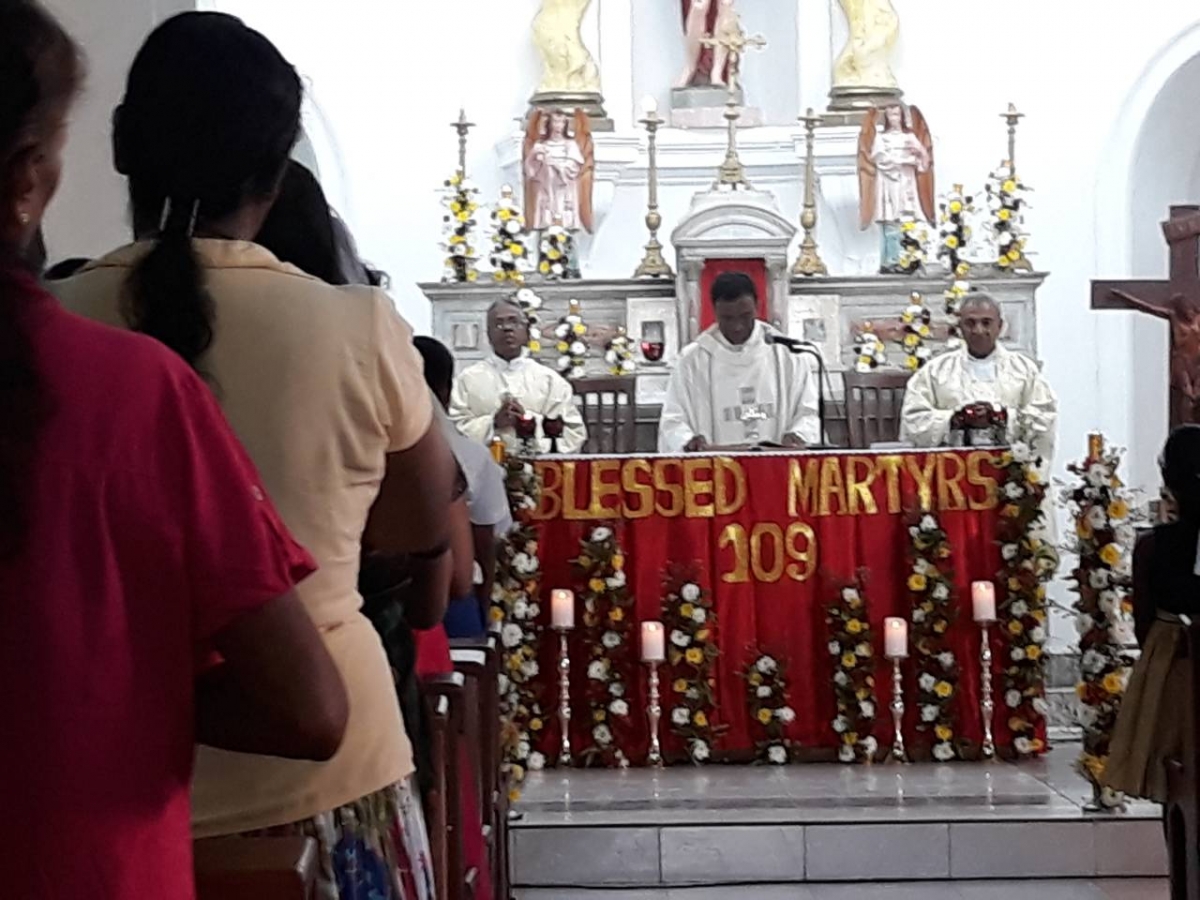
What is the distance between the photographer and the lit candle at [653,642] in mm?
7133

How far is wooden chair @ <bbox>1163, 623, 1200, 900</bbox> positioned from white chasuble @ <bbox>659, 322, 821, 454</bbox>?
158 inches

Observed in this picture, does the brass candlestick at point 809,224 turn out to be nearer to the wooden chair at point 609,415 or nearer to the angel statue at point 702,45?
the angel statue at point 702,45

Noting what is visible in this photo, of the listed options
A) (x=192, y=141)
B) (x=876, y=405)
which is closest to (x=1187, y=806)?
(x=192, y=141)

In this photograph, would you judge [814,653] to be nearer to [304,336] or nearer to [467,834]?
[467,834]

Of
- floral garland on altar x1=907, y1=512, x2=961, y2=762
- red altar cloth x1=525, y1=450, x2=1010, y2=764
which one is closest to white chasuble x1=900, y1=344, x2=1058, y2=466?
red altar cloth x1=525, y1=450, x2=1010, y2=764

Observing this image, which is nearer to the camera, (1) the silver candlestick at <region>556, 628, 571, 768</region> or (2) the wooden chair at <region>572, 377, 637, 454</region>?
(1) the silver candlestick at <region>556, 628, 571, 768</region>

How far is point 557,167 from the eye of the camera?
12.1m

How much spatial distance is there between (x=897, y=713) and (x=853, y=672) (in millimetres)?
223

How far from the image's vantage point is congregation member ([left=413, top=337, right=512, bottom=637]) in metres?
4.19

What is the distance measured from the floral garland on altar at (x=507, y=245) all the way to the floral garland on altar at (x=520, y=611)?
158 inches

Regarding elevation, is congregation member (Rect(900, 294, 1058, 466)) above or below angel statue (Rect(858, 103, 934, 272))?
below

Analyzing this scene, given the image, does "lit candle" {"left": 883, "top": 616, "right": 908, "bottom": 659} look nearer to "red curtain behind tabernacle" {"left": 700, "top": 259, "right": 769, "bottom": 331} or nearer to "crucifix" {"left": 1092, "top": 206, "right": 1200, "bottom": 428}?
"crucifix" {"left": 1092, "top": 206, "right": 1200, "bottom": 428}

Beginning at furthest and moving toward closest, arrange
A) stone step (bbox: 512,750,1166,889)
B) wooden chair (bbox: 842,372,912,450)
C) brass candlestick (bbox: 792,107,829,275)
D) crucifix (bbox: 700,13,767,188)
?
brass candlestick (bbox: 792,107,829,275), crucifix (bbox: 700,13,767,188), wooden chair (bbox: 842,372,912,450), stone step (bbox: 512,750,1166,889)

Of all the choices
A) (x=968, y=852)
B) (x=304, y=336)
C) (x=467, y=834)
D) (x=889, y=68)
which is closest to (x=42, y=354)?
(x=304, y=336)
